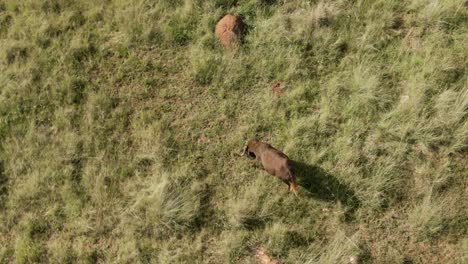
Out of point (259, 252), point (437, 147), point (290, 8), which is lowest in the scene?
point (259, 252)

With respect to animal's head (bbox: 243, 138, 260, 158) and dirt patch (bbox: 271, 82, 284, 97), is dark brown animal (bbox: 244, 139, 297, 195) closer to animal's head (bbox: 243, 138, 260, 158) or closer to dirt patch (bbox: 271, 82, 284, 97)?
animal's head (bbox: 243, 138, 260, 158)

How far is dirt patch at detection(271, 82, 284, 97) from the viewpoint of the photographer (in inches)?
205

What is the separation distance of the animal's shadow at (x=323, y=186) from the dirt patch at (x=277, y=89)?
2.68 feet

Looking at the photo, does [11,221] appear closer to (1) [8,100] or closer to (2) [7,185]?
(2) [7,185]

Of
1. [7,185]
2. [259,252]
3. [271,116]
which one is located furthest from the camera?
[271,116]

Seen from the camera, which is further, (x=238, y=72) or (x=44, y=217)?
(x=238, y=72)

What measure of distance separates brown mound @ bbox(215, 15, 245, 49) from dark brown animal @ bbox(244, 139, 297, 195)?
1314 mm

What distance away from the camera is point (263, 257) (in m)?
4.37

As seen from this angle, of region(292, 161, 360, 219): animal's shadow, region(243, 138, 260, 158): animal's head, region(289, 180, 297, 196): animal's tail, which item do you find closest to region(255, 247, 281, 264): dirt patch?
region(289, 180, 297, 196): animal's tail

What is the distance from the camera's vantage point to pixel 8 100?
204 inches

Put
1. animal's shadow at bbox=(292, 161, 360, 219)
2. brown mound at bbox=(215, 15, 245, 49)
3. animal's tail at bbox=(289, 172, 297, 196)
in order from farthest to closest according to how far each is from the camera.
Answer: brown mound at bbox=(215, 15, 245, 49)
animal's shadow at bbox=(292, 161, 360, 219)
animal's tail at bbox=(289, 172, 297, 196)

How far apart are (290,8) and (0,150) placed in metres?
3.52

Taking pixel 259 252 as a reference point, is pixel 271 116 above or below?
above

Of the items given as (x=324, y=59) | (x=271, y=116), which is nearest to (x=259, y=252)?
(x=271, y=116)
